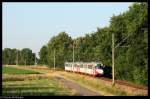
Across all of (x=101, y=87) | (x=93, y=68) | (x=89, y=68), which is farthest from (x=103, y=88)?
(x=89, y=68)

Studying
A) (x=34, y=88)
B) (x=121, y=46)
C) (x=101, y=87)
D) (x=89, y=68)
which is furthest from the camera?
(x=89, y=68)

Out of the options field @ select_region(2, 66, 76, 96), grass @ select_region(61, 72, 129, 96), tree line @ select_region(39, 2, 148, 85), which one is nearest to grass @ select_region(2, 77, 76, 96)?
field @ select_region(2, 66, 76, 96)

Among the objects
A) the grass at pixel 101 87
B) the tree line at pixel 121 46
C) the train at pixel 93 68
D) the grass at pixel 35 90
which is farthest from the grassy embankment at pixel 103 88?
the train at pixel 93 68

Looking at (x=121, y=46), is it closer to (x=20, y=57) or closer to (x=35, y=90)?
(x=35, y=90)

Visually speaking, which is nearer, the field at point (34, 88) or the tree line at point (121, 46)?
the field at point (34, 88)

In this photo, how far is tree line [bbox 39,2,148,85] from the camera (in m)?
44.9

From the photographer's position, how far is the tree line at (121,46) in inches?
1770

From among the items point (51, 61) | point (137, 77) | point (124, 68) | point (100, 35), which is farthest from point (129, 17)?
point (51, 61)

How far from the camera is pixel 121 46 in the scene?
1801 inches

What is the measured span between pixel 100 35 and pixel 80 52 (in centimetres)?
1240

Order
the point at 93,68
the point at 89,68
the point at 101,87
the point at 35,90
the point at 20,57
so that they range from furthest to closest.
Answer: the point at 20,57
the point at 89,68
the point at 93,68
the point at 101,87
the point at 35,90

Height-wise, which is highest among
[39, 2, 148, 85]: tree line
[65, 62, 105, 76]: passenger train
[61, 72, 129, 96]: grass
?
[39, 2, 148, 85]: tree line

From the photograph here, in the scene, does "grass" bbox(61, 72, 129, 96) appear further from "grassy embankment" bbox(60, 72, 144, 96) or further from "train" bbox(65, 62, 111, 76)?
"train" bbox(65, 62, 111, 76)

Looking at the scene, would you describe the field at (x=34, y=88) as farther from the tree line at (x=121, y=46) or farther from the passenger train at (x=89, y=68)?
the passenger train at (x=89, y=68)
